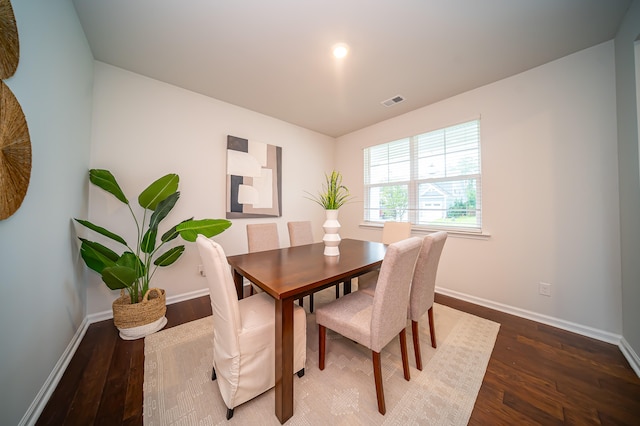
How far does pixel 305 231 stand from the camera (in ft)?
8.98

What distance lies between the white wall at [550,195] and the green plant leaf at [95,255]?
3.69 metres

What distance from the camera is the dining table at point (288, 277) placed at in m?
1.11

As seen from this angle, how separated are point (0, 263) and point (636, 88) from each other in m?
3.94

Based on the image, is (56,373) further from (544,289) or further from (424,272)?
(544,289)

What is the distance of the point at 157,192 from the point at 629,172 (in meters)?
4.00

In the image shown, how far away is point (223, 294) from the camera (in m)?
1.06

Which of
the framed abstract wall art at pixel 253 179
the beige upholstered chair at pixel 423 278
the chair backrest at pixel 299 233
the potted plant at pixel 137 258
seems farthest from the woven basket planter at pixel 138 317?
the beige upholstered chair at pixel 423 278

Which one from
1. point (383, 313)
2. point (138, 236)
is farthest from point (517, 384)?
point (138, 236)

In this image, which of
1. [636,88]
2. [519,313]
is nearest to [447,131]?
[636,88]

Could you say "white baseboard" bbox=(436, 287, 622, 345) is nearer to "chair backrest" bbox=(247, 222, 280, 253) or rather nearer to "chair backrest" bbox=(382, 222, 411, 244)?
Result: "chair backrest" bbox=(382, 222, 411, 244)

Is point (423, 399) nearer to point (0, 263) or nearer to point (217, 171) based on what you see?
point (0, 263)

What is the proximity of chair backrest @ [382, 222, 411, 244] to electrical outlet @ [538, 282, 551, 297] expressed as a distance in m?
1.34

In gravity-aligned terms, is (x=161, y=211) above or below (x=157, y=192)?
below

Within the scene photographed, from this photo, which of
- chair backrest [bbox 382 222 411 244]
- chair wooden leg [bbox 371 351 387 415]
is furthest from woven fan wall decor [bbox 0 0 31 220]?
chair backrest [bbox 382 222 411 244]
